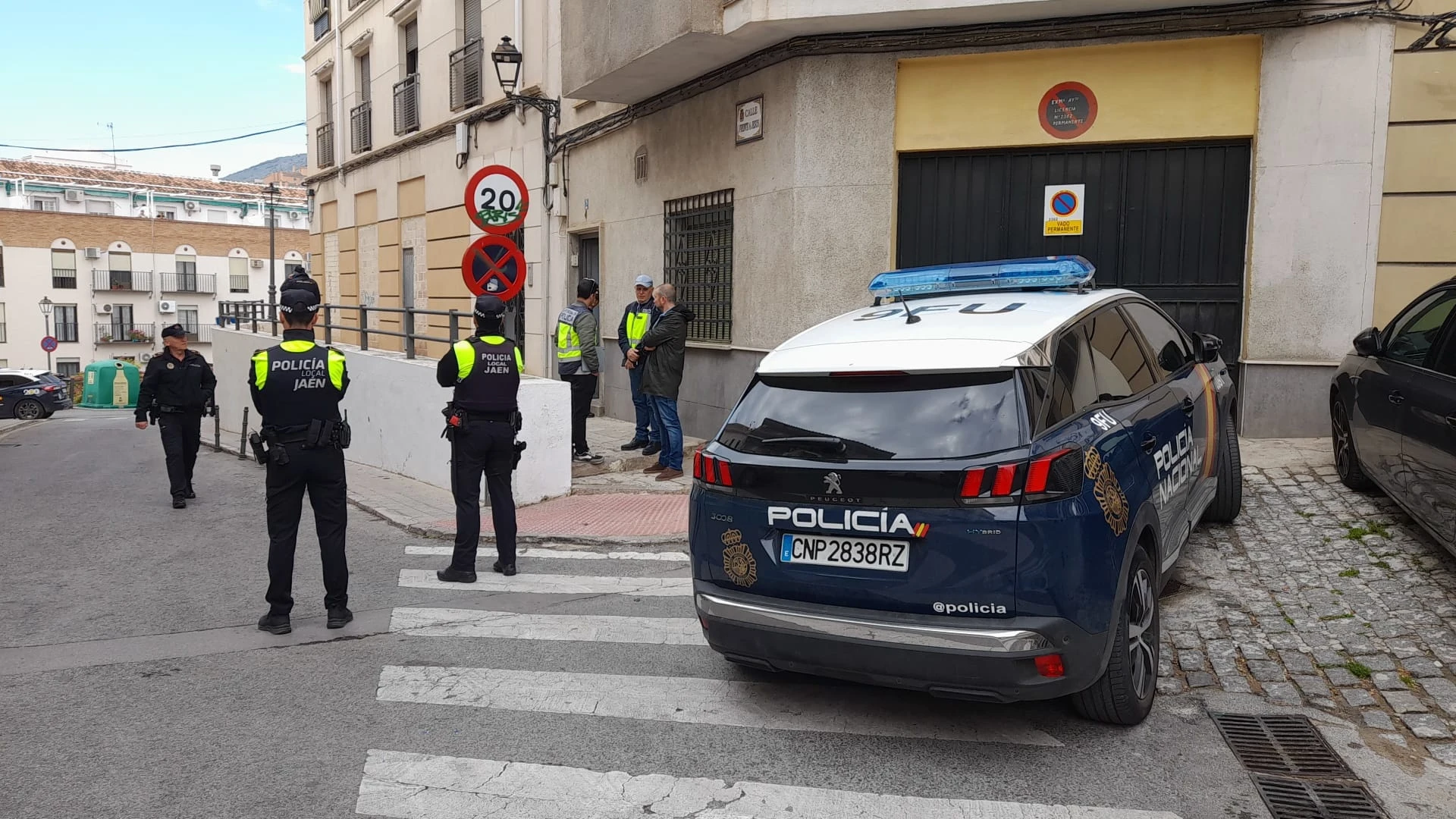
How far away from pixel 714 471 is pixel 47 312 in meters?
65.4

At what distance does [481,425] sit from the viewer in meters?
6.73

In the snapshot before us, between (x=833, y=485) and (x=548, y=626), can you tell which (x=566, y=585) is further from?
(x=833, y=485)

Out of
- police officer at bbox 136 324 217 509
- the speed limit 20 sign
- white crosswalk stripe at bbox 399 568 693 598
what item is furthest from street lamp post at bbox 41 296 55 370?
white crosswalk stripe at bbox 399 568 693 598

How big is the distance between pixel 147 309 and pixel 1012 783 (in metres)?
70.7

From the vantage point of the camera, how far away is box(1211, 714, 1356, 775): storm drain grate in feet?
13.0

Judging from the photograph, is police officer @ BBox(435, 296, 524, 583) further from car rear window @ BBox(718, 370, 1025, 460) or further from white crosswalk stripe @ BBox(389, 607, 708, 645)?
car rear window @ BBox(718, 370, 1025, 460)


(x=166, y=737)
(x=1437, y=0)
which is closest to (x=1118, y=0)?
(x=1437, y=0)

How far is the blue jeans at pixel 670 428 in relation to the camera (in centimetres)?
1038

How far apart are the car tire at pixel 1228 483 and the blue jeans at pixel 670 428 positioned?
16.6ft

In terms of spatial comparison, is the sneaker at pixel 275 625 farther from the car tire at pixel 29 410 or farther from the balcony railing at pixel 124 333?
the balcony railing at pixel 124 333

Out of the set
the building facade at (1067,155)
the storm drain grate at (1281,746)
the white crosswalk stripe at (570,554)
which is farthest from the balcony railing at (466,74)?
the storm drain grate at (1281,746)

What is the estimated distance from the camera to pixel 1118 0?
9.15 meters

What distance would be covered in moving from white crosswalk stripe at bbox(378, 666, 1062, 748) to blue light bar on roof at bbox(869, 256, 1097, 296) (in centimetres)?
A: 222

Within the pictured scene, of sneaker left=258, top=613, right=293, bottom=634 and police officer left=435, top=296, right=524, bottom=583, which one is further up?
police officer left=435, top=296, right=524, bottom=583
